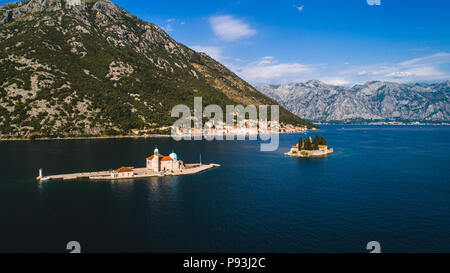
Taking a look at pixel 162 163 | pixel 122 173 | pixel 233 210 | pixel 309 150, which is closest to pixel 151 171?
pixel 162 163

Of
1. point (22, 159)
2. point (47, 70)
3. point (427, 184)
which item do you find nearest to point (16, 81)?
point (47, 70)

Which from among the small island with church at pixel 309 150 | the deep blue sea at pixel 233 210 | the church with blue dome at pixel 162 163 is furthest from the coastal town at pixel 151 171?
the small island with church at pixel 309 150

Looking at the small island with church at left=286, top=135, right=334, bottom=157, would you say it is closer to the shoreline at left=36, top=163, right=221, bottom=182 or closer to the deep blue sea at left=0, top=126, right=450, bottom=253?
the deep blue sea at left=0, top=126, right=450, bottom=253

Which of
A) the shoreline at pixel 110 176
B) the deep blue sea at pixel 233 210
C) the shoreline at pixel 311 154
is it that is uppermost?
the shoreline at pixel 311 154

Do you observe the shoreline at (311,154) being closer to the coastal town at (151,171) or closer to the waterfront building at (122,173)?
the coastal town at (151,171)

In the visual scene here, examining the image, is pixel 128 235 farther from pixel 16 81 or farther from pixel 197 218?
pixel 16 81

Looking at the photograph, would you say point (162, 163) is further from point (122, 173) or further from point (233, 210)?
point (233, 210)

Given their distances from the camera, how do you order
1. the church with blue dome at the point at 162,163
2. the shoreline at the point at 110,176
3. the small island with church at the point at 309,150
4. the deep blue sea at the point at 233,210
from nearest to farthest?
the deep blue sea at the point at 233,210 < the shoreline at the point at 110,176 < the church with blue dome at the point at 162,163 < the small island with church at the point at 309,150

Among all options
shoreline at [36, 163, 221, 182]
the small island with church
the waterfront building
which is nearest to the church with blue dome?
shoreline at [36, 163, 221, 182]
